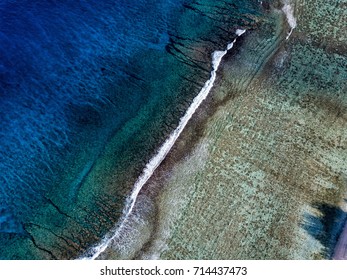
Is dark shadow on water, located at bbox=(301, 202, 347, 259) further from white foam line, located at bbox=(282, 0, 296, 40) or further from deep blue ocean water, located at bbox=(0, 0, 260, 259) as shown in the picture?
white foam line, located at bbox=(282, 0, 296, 40)

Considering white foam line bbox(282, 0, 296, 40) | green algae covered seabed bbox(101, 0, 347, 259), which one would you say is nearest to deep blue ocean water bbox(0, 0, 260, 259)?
green algae covered seabed bbox(101, 0, 347, 259)

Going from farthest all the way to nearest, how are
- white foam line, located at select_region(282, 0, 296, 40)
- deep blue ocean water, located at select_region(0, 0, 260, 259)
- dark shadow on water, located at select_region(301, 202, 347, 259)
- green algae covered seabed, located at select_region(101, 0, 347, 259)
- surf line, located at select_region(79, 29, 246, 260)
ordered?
white foam line, located at select_region(282, 0, 296, 40)
deep blue ocean water, located at select_region(0, 0, 260, 259)
surf line, located at select_region(79, 29, 246, 260)
green algae covered seabed, located at select_region(101, 0, 347, 259)
dark shadow on water, located at select_region(301, 202, 347, 259)

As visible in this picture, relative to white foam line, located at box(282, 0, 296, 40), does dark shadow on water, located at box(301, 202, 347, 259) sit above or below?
below

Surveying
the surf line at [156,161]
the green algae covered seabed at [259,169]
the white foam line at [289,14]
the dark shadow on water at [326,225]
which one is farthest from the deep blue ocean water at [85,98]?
the dark shadow on water at [326,225]

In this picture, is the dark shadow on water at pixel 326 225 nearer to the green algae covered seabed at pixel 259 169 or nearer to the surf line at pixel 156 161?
the green algae covered seabed at pixel 259 169

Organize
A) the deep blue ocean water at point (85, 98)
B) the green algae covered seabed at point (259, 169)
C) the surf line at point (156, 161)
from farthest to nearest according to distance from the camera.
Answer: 1. the deep blue ocean water at point (85, 98)
2. the surf line at point (156, 161)
3. the green algae covered seabed at point (259, 169)
